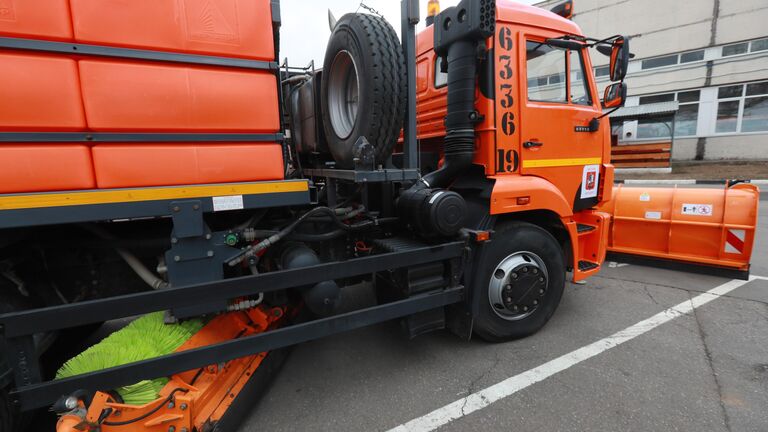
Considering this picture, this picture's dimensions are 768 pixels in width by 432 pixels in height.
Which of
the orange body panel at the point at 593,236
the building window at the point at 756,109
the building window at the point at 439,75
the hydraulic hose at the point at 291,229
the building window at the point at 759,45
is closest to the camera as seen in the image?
the hydraulic hose at the point at 291,229

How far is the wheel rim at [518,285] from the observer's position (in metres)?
2.88

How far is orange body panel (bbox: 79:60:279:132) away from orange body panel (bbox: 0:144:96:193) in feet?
0.55

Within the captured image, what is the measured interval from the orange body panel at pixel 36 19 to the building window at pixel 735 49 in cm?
2289

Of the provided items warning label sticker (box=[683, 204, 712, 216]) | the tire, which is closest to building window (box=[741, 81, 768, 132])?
warning label sticker (box=[683, 204, 712, 216])

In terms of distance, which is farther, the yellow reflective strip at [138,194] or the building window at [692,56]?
the building window at [692,56]

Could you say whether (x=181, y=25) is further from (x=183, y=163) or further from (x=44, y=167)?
(x=44, y=167)

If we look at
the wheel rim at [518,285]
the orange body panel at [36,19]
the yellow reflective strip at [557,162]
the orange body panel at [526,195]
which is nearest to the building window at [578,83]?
the yellow reflective strip at [557,162]

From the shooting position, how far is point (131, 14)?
1.66 meters

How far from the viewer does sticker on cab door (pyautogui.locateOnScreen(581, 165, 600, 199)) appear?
336 cm

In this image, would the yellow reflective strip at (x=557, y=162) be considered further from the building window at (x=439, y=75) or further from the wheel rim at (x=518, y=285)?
the building window at (x=439, y=75)

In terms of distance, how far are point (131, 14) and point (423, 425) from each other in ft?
8.74

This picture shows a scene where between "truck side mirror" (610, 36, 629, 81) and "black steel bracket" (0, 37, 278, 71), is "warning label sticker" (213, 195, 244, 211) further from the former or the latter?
"truck side mirror" (610, 36, 629, 81)

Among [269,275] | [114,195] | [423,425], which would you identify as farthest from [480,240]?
[114,195]

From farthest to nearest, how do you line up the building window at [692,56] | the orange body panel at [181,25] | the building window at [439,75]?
1. the building window at [692,56]
2. the building window at [439,75]
3. the orange body panel at [181,25]
